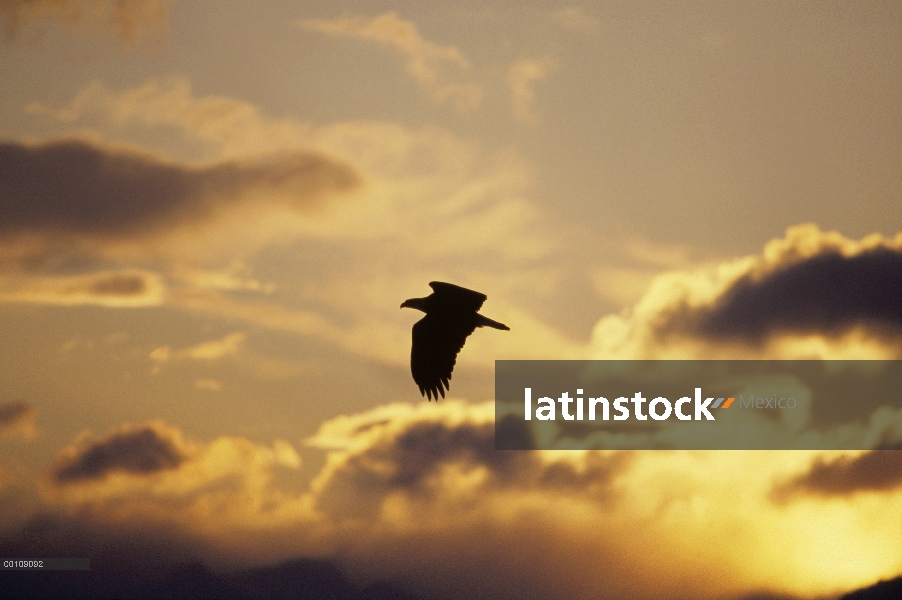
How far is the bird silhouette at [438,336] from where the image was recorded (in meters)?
25.7

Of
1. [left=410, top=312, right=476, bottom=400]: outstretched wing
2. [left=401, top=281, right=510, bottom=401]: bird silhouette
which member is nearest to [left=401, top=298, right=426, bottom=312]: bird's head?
[left=401, top=281, right=510, bottom=401]: bird silhouette

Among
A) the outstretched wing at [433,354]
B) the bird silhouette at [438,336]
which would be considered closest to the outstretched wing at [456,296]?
the bird silhouette at [438,336]

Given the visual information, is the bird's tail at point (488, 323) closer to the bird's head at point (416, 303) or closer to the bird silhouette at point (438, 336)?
the bird silhouette at point (438, 336)

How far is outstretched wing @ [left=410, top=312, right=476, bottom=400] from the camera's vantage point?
27.2 m

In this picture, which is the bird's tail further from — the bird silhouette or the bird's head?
the bird's head

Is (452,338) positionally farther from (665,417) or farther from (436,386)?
(665,417)

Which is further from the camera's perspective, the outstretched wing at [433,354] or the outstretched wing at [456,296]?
the outstretched wing at [433,354]

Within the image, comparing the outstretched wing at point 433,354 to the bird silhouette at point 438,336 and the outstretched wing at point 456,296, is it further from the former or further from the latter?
the outstretched wing at point 456,296

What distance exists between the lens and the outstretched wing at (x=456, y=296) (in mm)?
24875

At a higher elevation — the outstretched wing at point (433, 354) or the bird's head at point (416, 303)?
the bird's head at point (416, 303)

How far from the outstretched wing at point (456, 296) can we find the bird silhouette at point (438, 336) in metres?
0.03

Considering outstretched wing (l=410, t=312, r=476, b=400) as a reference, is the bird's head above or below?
above

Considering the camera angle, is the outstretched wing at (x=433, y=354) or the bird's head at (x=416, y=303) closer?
the bird's head at (x=416, y=303)

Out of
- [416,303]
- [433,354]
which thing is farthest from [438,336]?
[416,303]
